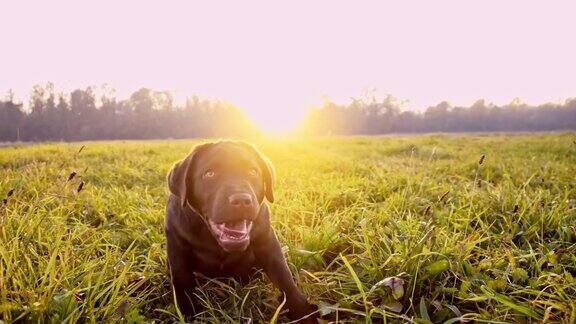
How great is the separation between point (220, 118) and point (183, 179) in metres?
72.8

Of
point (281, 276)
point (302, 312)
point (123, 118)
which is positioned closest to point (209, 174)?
point (281, 276)

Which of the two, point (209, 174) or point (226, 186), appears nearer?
point (226, 186)

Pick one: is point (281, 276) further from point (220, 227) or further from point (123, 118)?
point (123, 118)

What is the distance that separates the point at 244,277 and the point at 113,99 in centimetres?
7399

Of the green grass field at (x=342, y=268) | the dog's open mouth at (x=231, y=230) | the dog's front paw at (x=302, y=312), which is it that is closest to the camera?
the green grass field at (x=342, y=268)

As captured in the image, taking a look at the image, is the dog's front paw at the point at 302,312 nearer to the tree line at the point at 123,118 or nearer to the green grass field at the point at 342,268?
the green grass field at the point at 342,268

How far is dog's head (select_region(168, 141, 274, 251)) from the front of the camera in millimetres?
2709

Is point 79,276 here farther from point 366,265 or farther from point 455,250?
point 455,250

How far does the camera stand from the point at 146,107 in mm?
72812

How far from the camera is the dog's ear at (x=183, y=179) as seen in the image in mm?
2932

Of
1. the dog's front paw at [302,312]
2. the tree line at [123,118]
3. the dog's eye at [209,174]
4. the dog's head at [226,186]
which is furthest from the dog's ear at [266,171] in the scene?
the tree line at [123,118]

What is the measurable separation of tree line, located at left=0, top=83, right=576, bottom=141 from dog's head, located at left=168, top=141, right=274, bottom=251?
206 ft

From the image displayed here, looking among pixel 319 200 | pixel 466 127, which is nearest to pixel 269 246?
pixel 319 200

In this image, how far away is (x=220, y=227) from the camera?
9.18ft
